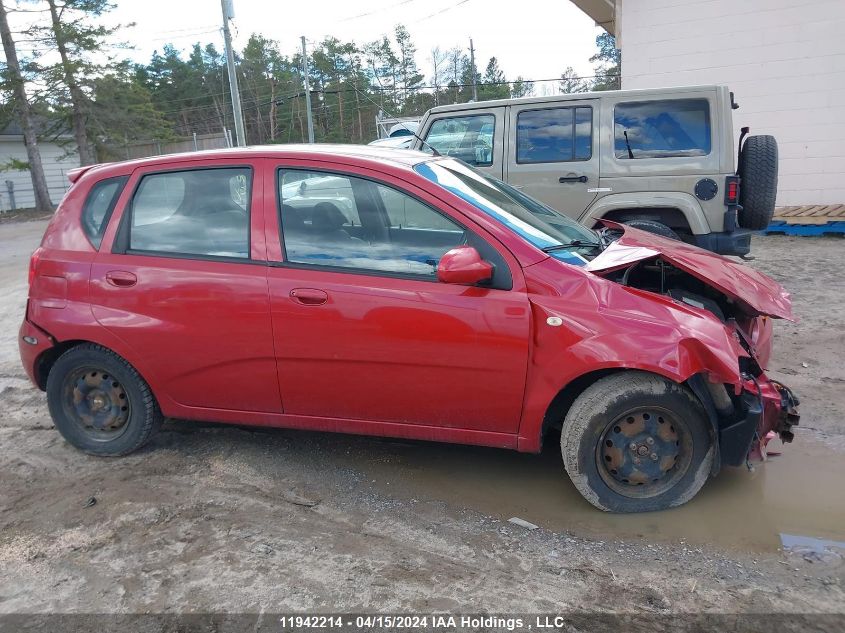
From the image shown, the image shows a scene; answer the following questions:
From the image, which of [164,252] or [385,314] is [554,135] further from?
[164,252]

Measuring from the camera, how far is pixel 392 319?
11.0 feet

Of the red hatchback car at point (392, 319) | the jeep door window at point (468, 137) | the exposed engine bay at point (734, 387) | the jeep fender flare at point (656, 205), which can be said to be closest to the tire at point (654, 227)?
the jeep fender flare at point (656, 205)

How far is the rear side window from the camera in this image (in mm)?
3967

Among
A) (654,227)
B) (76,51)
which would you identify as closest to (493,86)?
(76,51)

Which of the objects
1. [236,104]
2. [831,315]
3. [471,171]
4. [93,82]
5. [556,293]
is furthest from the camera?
[93,82]

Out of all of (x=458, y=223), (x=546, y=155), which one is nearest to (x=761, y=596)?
(x=458, y=223)

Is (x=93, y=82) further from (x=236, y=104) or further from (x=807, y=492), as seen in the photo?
(x=807, y=492)

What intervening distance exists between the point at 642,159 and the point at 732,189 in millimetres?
920

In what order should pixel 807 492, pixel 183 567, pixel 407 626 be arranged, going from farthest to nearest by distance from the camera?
pixel 807 492 < pixel 183 567 < pixel 407 626

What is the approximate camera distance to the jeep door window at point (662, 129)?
6672 millimetres

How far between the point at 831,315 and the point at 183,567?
6.10 m

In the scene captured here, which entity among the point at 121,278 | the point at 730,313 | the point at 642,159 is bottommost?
the point at 730,313

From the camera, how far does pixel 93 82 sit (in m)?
27.7

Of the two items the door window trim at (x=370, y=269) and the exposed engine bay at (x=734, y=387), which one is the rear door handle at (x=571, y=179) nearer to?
the exposed engine bay at (x=734, y=387)
